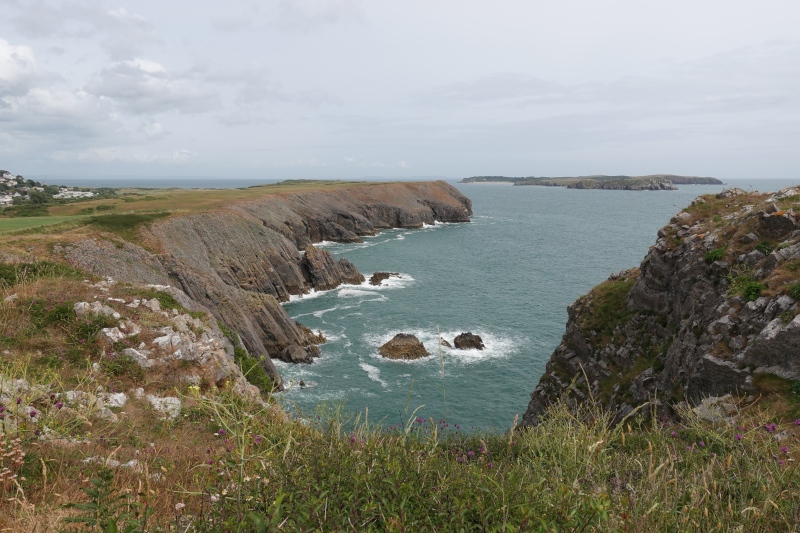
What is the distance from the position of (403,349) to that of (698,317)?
23.5 m


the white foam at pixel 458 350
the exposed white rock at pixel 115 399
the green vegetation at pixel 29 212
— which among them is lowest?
the white foam at pixel 458 350

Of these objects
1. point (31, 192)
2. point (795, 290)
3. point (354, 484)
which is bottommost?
point (354, 484)

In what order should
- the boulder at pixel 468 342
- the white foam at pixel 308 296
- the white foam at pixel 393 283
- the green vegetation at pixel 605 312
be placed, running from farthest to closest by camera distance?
the white foam at pixel 393 283 < the white foam at pixel 308 296 < the boulder at pixel 468 342 < the green vegetation at pixel 605 312

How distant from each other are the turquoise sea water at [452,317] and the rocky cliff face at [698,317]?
8118 mm

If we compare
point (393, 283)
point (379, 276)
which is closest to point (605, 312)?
point (393, 283)

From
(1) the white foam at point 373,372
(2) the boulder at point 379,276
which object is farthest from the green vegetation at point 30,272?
(2) the boulder at point 379,276

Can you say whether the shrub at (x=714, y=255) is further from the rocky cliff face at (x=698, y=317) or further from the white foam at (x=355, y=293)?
the white foam at (x=355, y=293)

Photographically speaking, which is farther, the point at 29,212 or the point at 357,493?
Result: the point at 29,212

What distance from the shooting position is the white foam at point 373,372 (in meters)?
33.2

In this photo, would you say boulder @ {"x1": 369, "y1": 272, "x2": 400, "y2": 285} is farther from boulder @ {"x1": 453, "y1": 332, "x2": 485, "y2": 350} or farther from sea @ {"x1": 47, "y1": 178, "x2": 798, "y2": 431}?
boulder @ {"x1": 453, "y1": 332, "x2": 485, "y2": 350}

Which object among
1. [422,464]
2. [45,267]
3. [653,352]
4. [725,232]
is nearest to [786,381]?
[653,352]

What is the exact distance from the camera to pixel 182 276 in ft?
116

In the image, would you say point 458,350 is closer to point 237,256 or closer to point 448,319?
point 448,319

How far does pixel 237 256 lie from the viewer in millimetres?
53312
